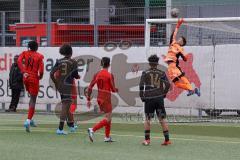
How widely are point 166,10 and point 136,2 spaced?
1850 millimetres

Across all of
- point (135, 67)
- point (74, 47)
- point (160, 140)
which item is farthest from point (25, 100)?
point (160, 140)

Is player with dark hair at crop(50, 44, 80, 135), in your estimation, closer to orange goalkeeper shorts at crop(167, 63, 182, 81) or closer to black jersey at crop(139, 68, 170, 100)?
black jersey at crop(139, 68, 170, 100)

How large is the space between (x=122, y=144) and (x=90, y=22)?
1041 centimetres

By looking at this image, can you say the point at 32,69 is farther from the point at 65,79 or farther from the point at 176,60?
the point at 176,60

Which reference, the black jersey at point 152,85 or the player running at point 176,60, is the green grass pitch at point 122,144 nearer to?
the black jersey at point 152,85

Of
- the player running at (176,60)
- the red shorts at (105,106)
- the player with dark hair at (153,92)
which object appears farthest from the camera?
the player running at (176,60)

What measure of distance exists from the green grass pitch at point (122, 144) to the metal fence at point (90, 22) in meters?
5.39

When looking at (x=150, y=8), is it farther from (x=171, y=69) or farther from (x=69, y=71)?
(x=69, y=71)

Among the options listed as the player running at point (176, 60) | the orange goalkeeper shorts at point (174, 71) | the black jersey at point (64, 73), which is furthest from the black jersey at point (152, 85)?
the orange goalkeeper shorts at point (174, 71)

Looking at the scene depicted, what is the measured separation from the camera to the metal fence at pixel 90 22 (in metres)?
22.2

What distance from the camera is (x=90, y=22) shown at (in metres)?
23.4

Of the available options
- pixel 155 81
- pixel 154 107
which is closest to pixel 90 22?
pixel 155 81

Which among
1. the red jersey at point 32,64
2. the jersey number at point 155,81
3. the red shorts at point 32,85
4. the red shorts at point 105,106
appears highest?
the red jersey at point 32,64

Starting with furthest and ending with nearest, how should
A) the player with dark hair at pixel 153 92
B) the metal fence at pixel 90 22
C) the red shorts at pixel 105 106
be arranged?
the metal fence at pixel 90 22 < the red shorts at pixel 105 106 < the player with dark hair at pixel 153 92
